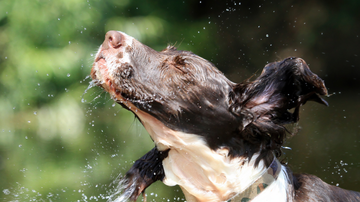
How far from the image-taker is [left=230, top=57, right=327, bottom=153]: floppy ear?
2.28 metres

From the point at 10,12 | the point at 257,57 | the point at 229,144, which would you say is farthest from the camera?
the point at 257,57

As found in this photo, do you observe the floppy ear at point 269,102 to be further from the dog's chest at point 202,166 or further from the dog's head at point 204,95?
Result: the dog's chest at point 202,166

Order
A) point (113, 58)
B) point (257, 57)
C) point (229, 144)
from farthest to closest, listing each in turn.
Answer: point (257, 57) → point (229, 144) → point (113, 58)

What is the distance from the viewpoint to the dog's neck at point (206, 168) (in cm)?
232

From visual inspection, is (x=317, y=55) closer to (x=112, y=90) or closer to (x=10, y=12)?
(x=112, y=90)

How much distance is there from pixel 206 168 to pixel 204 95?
473 millimetres

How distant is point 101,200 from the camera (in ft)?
16.5

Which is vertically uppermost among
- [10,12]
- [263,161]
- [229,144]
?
[10,12]

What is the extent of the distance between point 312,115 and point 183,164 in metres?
3.17

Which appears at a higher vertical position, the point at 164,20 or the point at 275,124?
the point at 164,20

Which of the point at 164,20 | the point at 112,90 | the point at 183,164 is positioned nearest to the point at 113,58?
the point at 112,90

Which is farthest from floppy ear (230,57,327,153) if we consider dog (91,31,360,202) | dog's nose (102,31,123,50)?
dog's nose (102,31,123,50)

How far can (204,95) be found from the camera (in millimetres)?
2320

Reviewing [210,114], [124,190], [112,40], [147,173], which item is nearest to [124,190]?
[124,190]
